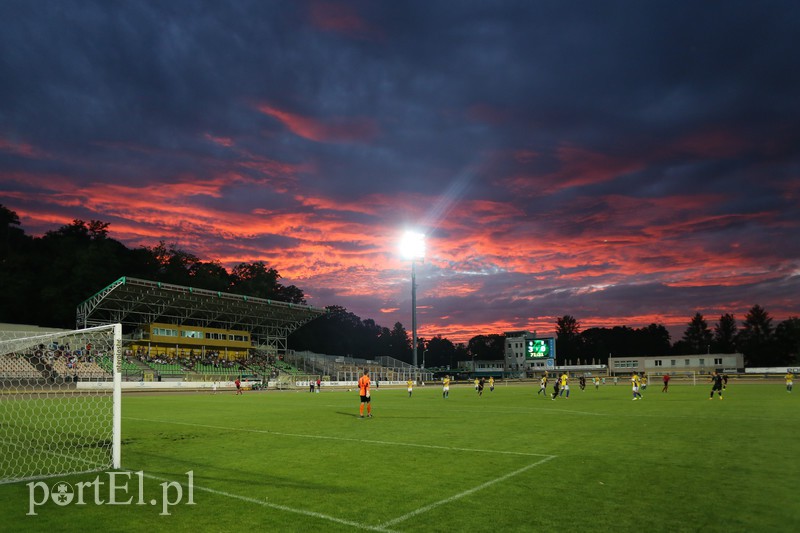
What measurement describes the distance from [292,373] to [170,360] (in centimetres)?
1906

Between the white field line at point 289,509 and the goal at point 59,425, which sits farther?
the goal at point 59,425

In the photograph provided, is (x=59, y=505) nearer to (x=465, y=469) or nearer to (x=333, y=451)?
(x=333, y=451)

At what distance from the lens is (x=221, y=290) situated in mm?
112375

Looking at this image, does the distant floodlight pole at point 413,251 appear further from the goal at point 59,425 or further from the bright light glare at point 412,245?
the goal at point 59,425

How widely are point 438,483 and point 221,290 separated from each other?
109628 mm

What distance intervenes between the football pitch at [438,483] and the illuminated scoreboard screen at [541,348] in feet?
273

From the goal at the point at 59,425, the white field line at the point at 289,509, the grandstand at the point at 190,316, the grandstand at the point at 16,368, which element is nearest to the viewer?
the white field line at the point at 289,509

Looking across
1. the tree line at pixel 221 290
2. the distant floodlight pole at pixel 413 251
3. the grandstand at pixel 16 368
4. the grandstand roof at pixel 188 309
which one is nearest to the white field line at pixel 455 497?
the grandstand at pixel 16 368

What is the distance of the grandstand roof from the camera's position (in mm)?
67375

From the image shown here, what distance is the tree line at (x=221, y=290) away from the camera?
8538cm

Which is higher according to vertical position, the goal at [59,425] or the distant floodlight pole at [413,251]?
the distant floodlight pole at [413,251]

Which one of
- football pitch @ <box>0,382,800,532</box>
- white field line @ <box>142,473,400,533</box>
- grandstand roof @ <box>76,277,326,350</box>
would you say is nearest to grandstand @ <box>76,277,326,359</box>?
grandstand roof @ <box>76,277,326,350</box>

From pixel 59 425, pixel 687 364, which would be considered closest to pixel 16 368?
pixel 59 425

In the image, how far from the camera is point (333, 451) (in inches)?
513
